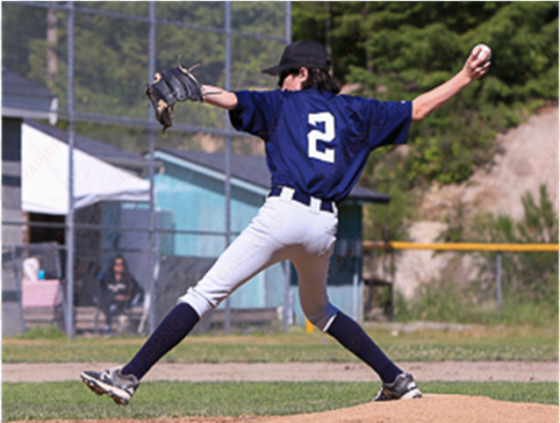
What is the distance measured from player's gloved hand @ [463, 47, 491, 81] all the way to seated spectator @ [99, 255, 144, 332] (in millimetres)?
10683

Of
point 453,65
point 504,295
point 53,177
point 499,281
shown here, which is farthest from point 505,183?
point 53,177

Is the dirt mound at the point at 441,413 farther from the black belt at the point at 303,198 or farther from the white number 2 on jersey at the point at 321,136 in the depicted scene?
the white number 2 on jersey at the point at 321,136

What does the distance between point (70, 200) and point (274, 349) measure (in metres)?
4.77

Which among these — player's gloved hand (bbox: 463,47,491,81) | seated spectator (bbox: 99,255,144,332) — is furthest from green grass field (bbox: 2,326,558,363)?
player's gloved hand (bbox: 463,47,491,81)

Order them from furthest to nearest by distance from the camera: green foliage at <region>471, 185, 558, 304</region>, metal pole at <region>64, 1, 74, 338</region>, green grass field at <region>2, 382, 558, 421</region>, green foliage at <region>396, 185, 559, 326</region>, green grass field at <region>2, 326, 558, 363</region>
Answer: green foliage at <region>471, 185, 558, 304</region>
green foliage at <region>396, 185, 559, 326</region>
metal pole at <region>64, 1, 74, 338</region>
green grass field at <region>2, 326, 558, 363</region>
green grass field at <region>2, 382, 558, 421</region>

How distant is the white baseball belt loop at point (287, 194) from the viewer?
14.1 feet

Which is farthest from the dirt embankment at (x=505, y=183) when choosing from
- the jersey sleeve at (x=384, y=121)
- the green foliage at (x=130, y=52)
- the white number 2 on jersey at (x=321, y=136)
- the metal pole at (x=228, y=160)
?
the white number 2 on jersey at (x=321, y=136)

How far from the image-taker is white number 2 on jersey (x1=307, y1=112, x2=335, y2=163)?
437cm

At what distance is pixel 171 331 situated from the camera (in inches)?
169

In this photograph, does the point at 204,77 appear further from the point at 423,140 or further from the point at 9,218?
the point at 423,140

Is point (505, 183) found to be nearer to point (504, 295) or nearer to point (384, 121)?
point (504, 295)

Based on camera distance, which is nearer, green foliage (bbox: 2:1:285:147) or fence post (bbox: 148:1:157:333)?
green foliage (bbox: 2:1:285:147)

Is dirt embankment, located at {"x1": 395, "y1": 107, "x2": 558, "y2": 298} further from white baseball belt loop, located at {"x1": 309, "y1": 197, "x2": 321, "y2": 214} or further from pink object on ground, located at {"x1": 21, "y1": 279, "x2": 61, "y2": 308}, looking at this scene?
white baseball belt loop, located at {"x1": 309, "y1": 197, "x2": 321, "y2": 214}

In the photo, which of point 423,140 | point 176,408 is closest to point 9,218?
point 176,408
